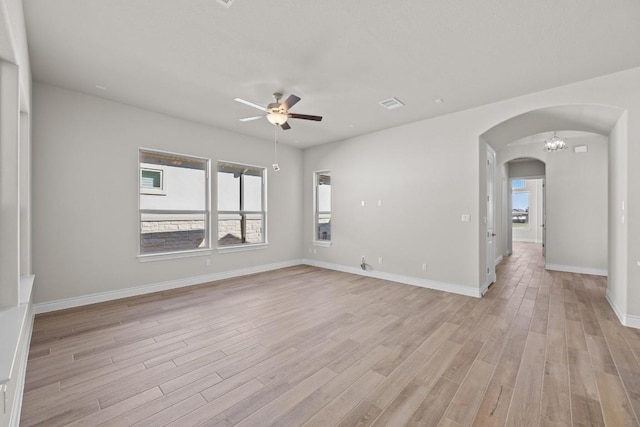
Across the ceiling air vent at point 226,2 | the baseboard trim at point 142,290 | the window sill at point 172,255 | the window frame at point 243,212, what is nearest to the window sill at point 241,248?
the window frame at point 243,212

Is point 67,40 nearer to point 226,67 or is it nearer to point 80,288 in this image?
point 226,67

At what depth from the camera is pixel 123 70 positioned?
334 cm

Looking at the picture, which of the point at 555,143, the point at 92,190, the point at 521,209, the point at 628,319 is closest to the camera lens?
the point at 628,319

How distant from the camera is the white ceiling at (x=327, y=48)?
2.33 metres

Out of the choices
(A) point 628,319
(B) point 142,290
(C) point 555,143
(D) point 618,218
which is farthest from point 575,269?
(B) point 142,290

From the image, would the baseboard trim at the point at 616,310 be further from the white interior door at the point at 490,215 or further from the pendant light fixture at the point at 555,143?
the pendant light fixture at the point at 555,143

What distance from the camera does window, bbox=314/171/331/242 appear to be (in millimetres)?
7043

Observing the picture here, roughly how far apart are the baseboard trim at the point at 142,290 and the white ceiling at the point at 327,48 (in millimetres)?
2969

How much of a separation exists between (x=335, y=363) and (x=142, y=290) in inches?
146

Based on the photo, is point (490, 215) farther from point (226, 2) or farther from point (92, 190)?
point (92, 190)

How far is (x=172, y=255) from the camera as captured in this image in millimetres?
4930

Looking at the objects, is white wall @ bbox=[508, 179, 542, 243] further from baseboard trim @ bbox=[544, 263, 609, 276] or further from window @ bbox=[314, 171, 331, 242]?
window @ bbox=[314, 171, 331, 242]

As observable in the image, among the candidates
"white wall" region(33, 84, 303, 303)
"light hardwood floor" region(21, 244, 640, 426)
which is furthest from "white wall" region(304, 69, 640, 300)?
"white wall" region(33, 84, 303, 303)

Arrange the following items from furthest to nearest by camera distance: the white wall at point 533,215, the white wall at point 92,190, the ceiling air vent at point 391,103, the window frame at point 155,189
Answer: the white wall at point 533,215 → the window frame at point 155,189 → the ceiling air vent at point 391,103 → the white wall at point 92,190
